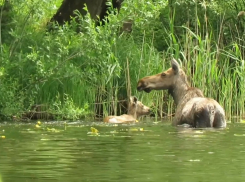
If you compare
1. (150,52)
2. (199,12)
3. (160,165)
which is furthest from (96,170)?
(199,12)

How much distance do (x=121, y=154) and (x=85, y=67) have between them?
8617 millimetres

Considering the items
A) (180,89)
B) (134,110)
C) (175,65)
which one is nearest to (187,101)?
(180,89)

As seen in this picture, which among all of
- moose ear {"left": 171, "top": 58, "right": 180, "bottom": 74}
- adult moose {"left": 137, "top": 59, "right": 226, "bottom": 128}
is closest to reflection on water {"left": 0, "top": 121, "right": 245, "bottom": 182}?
adult moose {"left": 137, "top": 59, "right": 226, "bottom": 128}

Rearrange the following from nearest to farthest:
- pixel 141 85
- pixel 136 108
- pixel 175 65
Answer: pixel 175 65 < pixel 141 85 < pixel 136 108

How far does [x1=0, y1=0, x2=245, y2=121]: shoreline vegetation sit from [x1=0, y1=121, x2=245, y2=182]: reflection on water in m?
2.36

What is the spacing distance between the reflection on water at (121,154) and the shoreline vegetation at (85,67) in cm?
236

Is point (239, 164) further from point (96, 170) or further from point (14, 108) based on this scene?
point (14, 108)

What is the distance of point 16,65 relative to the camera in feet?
55.0

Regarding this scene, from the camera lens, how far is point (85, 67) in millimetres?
18266

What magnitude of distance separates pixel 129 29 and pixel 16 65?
569 centimetres

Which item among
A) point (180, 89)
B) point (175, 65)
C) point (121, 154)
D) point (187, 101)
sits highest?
point (175, 65)

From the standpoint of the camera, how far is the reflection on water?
7.75 meters

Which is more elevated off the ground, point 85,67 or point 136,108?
point 85,67

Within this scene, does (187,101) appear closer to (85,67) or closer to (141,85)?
(141,85)
